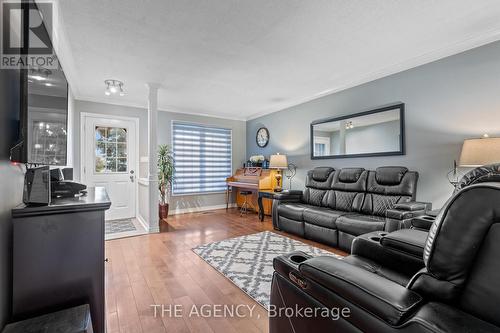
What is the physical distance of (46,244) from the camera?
3.89ft

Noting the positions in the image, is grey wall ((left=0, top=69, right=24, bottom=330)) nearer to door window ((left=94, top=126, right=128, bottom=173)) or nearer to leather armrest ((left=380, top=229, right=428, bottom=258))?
leather armrest ((left=380, top=229, right=428, bottom=258))

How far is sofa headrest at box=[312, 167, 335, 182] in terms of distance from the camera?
13.1 ft

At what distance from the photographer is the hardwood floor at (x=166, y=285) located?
66.1 inches

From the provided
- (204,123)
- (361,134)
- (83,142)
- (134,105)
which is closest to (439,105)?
(361,134)

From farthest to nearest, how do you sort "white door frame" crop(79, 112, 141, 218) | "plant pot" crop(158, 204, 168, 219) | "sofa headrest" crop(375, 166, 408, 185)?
"plant pot" crop(158, 204, 168, 219) → "white door frame" crop(79, 112, 141, 218) → "sofa headrest" crop(375, 166, 408, 185)

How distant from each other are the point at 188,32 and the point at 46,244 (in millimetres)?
2151

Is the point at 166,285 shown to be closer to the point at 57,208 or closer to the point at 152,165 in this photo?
the point at 57,208

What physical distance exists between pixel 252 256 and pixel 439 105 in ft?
9.64

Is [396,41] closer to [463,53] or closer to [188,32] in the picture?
[463,53]

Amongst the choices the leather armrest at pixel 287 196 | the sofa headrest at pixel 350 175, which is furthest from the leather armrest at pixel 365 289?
the leather armrest at pixel 287 196

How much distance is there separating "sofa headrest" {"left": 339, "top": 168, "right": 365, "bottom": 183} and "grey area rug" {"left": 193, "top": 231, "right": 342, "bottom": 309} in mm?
1202

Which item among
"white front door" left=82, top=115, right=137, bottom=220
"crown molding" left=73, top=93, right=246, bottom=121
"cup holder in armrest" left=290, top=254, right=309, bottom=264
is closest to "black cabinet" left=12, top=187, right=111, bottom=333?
"cup holder in armrest" left=290, top=254, right=309, bottom=264

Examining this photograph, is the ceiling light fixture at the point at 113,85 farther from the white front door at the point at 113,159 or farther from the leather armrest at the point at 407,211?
the leather armrest at the point at 407,211

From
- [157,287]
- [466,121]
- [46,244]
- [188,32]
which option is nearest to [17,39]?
[46,244]
